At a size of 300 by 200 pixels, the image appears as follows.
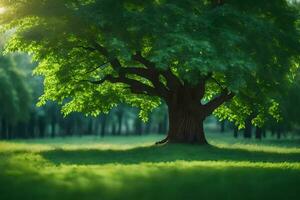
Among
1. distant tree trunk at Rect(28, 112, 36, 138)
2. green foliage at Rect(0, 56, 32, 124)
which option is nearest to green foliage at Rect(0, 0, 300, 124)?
green foliage at Rect(0, 56, 32, 124)

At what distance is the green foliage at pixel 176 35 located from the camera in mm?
26156

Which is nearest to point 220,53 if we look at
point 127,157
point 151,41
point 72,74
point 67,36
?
point 151,41

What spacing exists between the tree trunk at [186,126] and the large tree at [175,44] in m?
0.06

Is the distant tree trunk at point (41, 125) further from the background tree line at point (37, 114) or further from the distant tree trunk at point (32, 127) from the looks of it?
the distant tree trunk at point (32, 127)

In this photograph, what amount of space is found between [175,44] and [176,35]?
474 millimetres

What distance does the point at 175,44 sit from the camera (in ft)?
83.5

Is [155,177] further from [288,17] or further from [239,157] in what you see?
[288,17]

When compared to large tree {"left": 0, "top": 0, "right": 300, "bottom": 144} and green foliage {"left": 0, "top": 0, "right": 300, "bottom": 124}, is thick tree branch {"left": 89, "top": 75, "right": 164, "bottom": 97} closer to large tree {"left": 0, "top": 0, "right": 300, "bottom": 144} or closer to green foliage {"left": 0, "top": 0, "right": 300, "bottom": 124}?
large tree {"left": 0, "top": 0, "right": 300, "bottom": 144}

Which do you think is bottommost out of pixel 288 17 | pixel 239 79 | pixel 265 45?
pixel 239 79

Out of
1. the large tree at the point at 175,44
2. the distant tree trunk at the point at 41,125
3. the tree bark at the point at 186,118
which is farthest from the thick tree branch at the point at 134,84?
the distant tree trunk at the point at 41,125

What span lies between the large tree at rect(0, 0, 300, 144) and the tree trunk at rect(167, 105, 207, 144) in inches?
2.4

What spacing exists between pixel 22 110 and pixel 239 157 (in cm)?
5213

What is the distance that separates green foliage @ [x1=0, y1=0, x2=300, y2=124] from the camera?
26156 mm

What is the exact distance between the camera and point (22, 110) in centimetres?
7556
